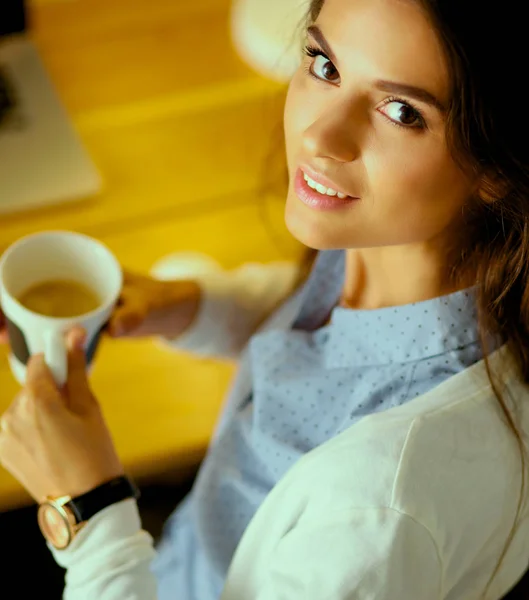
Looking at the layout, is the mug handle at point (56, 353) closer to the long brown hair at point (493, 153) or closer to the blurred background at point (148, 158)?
the blurred background at point (148, 158)

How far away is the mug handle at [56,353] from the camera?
2.40 ft

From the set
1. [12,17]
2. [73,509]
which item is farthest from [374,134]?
[12,17]

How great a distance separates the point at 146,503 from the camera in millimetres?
1248

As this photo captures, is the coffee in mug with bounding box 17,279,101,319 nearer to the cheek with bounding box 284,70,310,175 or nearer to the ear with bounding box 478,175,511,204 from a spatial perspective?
the cheek with bounding box 284,70,310,175

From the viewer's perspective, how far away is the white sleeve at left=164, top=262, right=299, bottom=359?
982 mm

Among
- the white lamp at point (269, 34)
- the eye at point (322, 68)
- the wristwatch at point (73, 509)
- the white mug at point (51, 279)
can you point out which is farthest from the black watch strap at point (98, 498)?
the white lamp at point (269, 34)

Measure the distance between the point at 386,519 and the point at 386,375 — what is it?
0.50 feet

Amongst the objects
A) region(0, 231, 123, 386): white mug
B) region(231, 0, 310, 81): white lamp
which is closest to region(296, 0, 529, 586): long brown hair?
region(0, 231, 123, 386): white mug

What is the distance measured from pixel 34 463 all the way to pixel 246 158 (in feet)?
1.74

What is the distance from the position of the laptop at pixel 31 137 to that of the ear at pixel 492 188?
0.54 metres

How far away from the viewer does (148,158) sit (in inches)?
44.0

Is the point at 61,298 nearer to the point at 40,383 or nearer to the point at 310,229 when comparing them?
the point at 40,383

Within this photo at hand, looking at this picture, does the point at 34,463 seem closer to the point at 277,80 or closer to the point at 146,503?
the point at 146,503

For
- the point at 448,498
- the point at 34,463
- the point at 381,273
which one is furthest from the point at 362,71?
the point at 34,463
